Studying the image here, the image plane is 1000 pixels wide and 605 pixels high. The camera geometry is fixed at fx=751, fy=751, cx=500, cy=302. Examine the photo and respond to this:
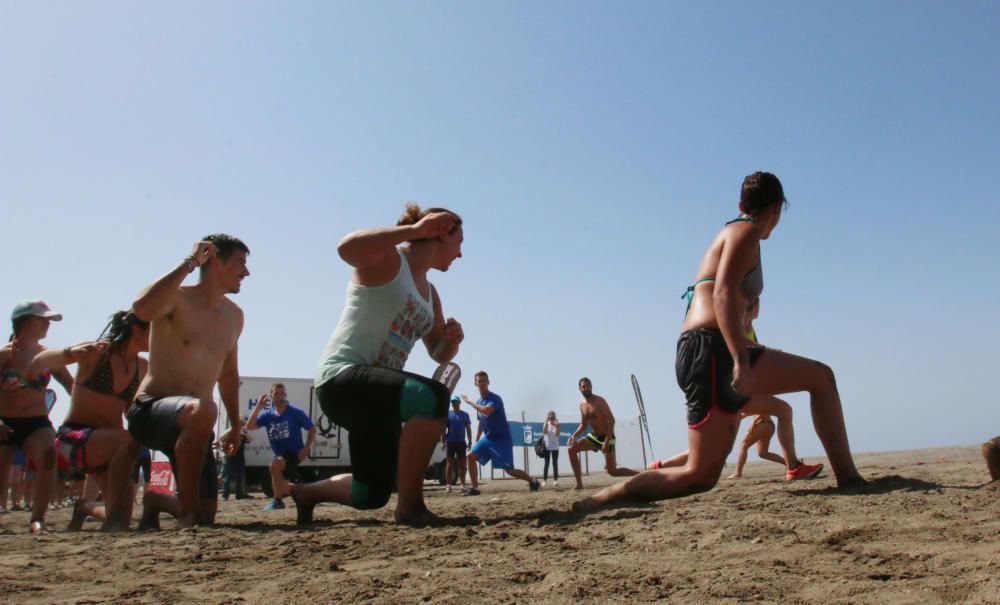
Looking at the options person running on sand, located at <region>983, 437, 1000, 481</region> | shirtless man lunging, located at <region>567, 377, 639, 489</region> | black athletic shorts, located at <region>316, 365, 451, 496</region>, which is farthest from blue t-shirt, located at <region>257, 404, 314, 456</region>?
person running on sand, located at <region>983, 437, 1000, 481</region>

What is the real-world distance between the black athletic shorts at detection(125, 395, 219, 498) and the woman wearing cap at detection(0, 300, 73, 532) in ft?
5.74

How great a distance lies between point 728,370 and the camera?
12.9 feet

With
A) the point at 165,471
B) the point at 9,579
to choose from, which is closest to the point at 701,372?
the point at 9,579

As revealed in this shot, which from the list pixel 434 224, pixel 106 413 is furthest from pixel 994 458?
pixel 106 413

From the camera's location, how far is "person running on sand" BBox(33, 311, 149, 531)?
5059 millimetres

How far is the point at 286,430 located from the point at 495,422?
11.6 feet

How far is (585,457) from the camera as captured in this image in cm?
2130

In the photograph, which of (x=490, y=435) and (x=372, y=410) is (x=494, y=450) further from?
(x=372, y=410)

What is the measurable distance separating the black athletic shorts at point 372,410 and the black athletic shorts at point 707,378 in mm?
1281

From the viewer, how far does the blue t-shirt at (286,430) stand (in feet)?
33.7

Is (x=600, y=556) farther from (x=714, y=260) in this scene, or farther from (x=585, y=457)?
(x=585, y=457)

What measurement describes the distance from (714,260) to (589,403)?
8554 mm

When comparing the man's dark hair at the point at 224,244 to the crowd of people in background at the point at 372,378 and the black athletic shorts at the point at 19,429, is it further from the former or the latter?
the black athletic shorts at the point at 19,429

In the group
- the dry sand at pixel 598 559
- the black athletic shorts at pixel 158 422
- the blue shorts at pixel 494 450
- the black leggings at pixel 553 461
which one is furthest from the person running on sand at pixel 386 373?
the black leggings at pixel 553 461
